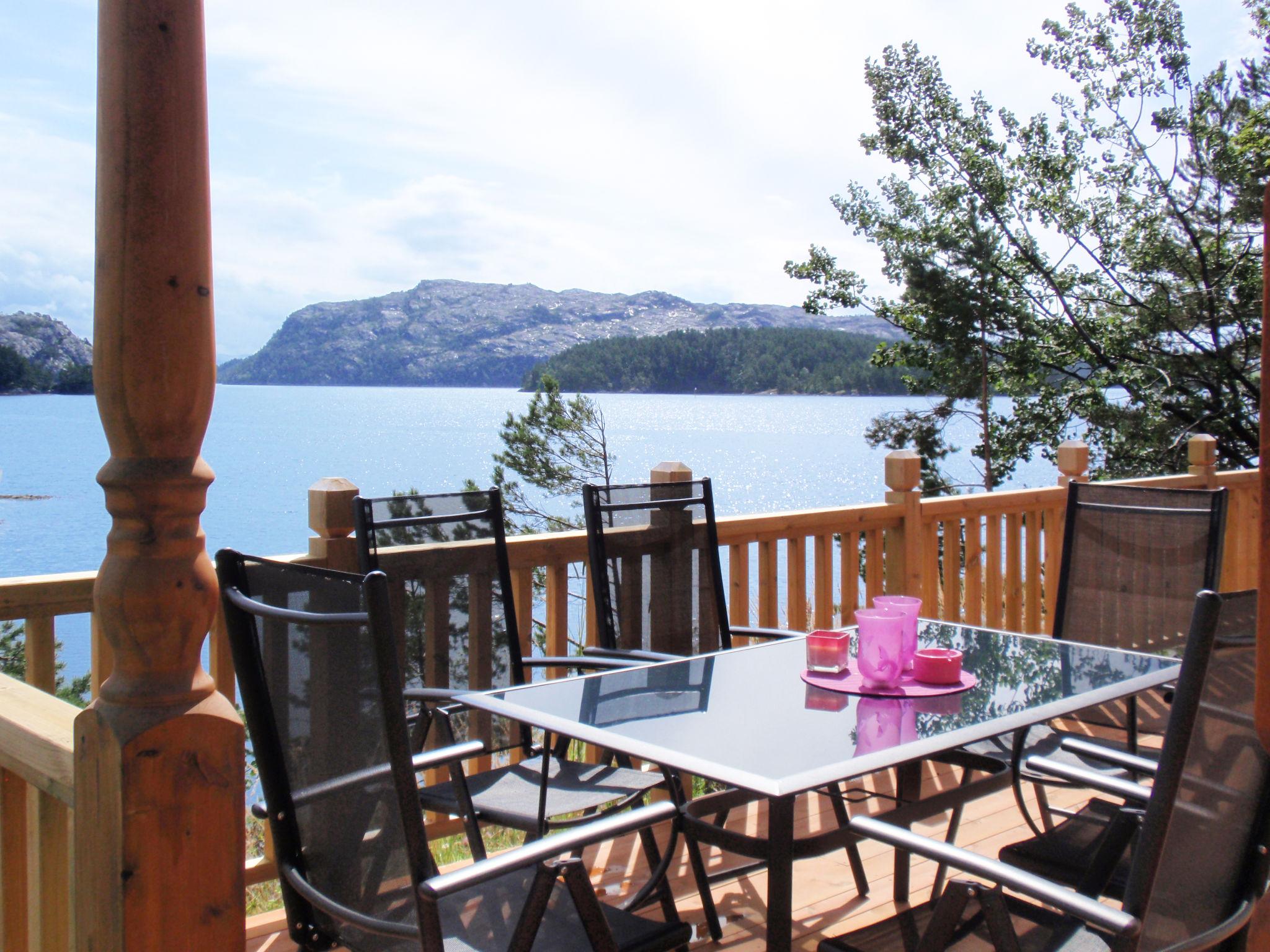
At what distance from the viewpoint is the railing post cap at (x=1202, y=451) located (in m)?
5.91

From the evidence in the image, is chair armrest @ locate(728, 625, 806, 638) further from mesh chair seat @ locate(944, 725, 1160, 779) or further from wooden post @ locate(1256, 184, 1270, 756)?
wooden post @ locate(1256, 184, 1270, 756)

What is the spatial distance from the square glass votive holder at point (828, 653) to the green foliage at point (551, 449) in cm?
1698

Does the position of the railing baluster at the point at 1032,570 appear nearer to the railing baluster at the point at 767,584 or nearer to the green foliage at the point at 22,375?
the railing baluster at the point at 767,584

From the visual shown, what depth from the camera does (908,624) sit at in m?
2.59

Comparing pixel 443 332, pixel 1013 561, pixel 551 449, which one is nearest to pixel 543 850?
pixel 1013 561

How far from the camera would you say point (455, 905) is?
2.10m

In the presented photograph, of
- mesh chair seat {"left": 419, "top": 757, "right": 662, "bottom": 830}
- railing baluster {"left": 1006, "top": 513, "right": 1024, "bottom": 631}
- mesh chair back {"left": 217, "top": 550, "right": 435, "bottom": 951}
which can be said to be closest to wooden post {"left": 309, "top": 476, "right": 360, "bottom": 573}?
mesh chair seat {"left": 419, "top": 757, "right": 662, "bottom": 830}

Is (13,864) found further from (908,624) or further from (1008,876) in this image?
(908,624)

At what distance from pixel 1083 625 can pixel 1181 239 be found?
1321 centimetres

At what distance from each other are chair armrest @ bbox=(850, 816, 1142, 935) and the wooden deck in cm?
Answer: 121

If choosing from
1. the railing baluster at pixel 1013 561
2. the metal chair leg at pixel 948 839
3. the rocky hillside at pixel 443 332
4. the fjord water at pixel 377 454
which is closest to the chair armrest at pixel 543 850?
the metal chair leg at pixel 948 839

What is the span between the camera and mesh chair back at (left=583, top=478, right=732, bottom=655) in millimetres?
3432

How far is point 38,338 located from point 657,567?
30.8ft

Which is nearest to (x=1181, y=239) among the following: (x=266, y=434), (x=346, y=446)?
(x=346, y=446)
